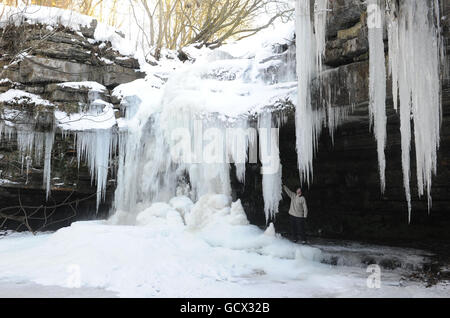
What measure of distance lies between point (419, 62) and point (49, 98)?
9495 millimetres

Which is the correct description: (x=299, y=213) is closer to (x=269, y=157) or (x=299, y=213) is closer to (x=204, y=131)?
(x=269, y=157)

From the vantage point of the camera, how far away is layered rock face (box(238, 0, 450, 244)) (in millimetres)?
6219

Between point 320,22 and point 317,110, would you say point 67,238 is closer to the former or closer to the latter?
point 317,110

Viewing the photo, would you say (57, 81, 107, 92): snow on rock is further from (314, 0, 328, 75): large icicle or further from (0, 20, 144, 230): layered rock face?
(314, 0, 328, 75): large icicle

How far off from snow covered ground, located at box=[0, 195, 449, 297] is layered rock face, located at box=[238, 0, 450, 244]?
6.26 feet

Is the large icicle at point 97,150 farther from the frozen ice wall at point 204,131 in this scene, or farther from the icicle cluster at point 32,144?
the icicle cluster at point 32,144

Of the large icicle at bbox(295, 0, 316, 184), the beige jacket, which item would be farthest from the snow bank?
the large icicle at bbox(295, 0, 316, 184)

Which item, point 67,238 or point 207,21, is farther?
point 207,21

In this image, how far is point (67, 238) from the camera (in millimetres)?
6957

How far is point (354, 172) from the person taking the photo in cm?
945

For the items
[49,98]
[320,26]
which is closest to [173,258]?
[320,26]

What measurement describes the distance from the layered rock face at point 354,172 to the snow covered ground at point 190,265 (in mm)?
1907
